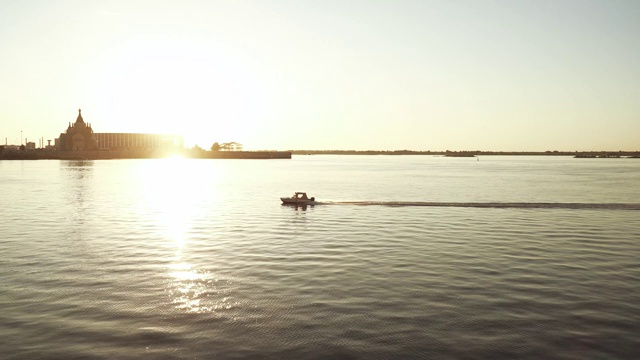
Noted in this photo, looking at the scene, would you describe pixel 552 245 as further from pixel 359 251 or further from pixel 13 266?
pixel 13 266

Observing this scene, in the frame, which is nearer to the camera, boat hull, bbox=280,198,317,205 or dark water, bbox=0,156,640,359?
dark water, bbox=0,156,640,359

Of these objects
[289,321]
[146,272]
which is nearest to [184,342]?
[289,321]

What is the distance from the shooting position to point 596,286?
20266 mm

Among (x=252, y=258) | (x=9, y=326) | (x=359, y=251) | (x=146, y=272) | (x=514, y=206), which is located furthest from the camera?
(x=514, y=206)

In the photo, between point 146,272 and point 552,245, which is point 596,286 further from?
point 146,272

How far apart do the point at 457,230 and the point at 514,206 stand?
68.3 feet

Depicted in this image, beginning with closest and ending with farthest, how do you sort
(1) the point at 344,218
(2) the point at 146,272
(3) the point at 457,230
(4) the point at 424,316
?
(4) the point at 424,316
(2) the point at 146,272
(3) the point at 457,230
(1) the point at 344,218

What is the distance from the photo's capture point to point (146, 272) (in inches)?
901

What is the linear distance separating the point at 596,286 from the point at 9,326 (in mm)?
22371

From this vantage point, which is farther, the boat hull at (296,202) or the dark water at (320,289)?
the boat hull at (296,202)

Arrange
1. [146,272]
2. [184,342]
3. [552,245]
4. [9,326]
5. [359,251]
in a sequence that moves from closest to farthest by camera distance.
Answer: [184,342] → [9,326] → [146,272] → [359,251] → [552,245]

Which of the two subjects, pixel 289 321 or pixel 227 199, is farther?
pixel 227 199

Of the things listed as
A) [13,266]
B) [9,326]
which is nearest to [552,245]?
[9,326]

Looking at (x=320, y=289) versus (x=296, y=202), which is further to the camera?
(x=296, y=202)
